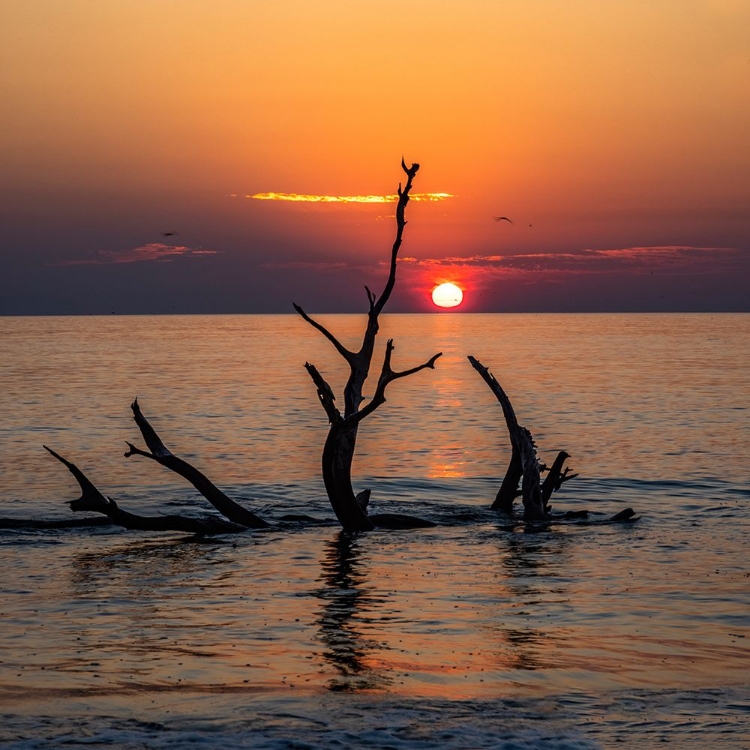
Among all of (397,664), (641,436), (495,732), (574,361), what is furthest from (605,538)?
(574,361)

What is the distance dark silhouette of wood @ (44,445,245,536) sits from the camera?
1945 centimetres

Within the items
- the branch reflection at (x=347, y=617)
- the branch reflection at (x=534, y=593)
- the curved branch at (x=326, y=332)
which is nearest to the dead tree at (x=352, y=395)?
the curved branch at (x=326, y=332)

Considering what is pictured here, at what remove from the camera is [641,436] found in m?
43.5

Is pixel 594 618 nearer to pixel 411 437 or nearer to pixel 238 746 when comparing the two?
pixel 238 746

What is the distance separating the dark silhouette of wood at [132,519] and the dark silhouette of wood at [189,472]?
261mm

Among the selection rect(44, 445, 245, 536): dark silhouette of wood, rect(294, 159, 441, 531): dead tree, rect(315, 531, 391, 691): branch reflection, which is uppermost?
rect(294, 159, 441, 531): dead tree

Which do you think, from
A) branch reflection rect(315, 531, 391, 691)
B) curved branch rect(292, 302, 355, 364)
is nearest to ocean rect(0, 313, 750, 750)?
branch reflection rect(315, 531, 391, 691)

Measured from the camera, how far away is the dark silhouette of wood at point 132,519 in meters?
19.5

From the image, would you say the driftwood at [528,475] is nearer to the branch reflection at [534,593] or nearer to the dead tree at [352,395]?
the branch reflection at [534,593]

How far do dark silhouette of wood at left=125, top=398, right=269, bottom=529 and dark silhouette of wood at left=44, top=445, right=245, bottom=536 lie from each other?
10.3 inches

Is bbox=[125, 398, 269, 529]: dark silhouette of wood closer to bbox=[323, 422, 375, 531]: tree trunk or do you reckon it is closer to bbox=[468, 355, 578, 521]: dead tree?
bbox=[323, 422, 375, 531]: tree trunk

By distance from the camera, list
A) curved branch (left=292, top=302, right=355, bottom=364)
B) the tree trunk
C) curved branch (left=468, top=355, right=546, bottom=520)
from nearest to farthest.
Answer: curved branch (left=292, top=302, right=355, bottom=364) → the tree trunk → curved branch (left=468, top=355, right=546, bottom=520)

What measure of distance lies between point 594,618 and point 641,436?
2912 centimetres

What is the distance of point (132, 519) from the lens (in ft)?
66.3
